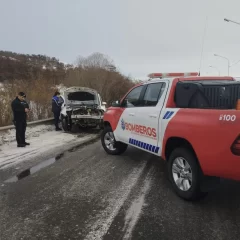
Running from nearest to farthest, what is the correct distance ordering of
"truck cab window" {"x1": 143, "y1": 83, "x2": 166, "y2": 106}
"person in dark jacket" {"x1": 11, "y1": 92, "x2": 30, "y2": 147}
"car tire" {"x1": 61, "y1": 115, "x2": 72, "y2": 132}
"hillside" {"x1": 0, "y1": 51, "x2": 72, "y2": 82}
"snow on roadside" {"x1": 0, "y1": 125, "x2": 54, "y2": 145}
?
"truck cab window" {"x1": 143, "y1": 83, "x2": 166, "y2": 106}
"person in dark jacket" {"x1": 11, "y1": 92, "x2": 30, "y2": 147}
"snow on roadside" {"x1": 0, "y1": 125, "x2": 54, "y2": 145}
"car tire" {"x1": 61, "y1": 115, "x2": 72, "y2": 132}
"hillside" {"x1": 0, "y1": 51, "x2": 72, "y2": 82}

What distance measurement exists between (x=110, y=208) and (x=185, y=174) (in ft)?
4.00

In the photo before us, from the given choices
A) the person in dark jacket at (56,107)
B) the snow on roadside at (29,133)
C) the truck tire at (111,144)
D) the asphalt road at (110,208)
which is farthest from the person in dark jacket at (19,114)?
the person in dark jacket at (56,107)

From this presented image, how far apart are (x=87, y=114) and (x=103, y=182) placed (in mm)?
6927

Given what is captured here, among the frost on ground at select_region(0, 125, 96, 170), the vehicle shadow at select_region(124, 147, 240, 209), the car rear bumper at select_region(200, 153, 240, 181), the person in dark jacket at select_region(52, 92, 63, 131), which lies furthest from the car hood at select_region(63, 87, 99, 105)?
the car rear bumper at select_region(200, 153, 240, 181)

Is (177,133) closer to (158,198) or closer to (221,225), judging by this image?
(158,198)

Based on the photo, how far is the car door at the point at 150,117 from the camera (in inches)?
195

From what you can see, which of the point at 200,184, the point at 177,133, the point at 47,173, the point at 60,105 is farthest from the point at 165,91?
the point at 60,105

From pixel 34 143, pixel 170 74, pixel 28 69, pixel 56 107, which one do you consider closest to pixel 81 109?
pixel 56 107

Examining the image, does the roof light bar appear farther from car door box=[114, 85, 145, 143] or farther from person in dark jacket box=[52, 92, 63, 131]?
person in dark jacket box=[52, 92, 63, 131]

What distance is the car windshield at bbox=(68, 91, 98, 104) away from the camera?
1364 cm

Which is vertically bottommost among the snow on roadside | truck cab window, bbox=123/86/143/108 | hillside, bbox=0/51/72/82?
the snow on roadside

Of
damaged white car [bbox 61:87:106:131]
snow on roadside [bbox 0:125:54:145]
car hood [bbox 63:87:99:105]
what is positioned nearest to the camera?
snow on roadside [bbox 0:125:54:145]

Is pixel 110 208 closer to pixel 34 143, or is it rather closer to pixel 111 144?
pixel 111 144

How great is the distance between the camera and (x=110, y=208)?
400 cm
